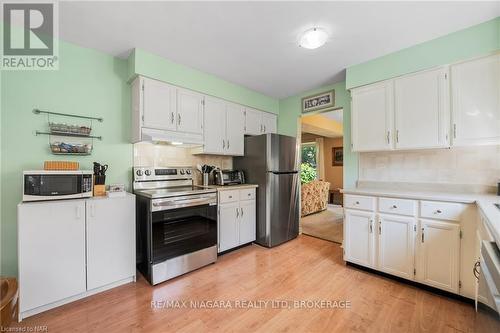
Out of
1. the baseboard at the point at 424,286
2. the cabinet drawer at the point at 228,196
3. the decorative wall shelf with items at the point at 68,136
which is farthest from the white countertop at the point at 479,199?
the decorative wall shelf with items at the point at 68,136

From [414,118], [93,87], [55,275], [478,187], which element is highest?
[93,87]

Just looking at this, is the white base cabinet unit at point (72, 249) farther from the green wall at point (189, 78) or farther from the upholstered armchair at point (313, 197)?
the upholstered armchair at point (313, 197)

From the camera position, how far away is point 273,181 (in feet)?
10.5

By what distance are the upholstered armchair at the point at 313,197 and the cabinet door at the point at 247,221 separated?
1793mm

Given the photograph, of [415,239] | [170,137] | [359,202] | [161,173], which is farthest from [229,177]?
[415,239]

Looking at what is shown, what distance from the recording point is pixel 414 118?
2240 mm

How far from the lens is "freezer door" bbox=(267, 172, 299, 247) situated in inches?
125

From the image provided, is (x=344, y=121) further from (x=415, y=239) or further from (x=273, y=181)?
(x=415, y=239)

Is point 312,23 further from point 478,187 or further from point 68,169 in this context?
point 68,169

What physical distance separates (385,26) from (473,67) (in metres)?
0.92

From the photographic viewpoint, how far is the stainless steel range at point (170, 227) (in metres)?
2.13

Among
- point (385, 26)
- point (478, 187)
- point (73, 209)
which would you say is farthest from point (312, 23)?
point (73, 209)

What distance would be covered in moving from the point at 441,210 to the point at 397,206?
326 mm

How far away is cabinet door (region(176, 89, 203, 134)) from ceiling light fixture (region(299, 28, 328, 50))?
1527mm
